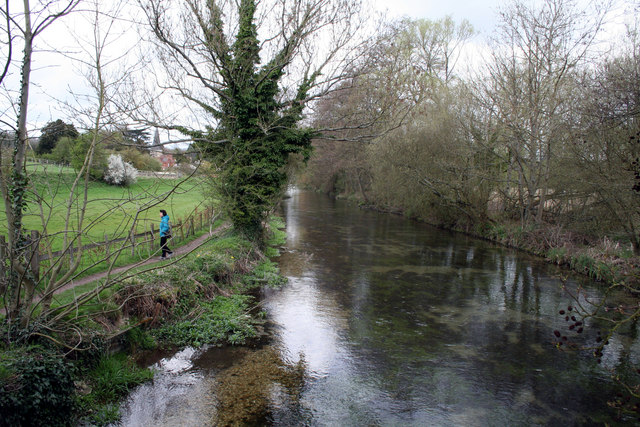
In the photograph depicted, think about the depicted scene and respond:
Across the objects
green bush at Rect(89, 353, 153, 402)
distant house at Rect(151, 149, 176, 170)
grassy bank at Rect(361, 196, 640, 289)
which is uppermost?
distant house at Rect(151, 149, 176, 170)

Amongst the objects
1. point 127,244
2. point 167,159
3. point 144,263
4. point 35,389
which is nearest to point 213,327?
point 35,389

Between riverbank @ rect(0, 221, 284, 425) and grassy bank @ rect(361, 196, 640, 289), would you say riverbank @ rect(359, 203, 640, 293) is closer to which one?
grassy bank @ rect(361, 196, 640, 289)

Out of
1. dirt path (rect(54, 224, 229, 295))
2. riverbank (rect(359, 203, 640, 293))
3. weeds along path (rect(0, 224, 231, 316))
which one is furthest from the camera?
riverbank (rect(359, 203, 640, 293))

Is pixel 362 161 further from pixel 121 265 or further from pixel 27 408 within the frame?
pixel 27 408

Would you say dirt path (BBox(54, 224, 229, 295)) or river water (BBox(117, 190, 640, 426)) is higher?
dirt path (BBox(54, 224, 229, 295))

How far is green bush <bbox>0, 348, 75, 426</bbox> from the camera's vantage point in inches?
200

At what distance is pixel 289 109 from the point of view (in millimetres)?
16391

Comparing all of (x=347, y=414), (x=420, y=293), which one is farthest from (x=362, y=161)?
(x=347, y=414)

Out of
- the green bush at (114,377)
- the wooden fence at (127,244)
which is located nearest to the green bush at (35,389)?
the green bush at (114,377)

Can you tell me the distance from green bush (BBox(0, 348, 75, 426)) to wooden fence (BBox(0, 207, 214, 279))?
1.39 meters

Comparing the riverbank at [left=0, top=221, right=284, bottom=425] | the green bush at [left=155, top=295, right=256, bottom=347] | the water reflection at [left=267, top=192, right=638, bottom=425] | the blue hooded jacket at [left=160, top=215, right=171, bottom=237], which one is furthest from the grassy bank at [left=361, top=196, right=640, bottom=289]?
the blue hooded jacket at [left=160, top=215, right=171, bottom=237]

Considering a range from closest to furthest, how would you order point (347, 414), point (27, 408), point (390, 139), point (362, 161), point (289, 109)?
point (27, 408) < point (347, 414) < point (289, 109) < point (390, 139) < point (362, 161)

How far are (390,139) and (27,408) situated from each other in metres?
27.9

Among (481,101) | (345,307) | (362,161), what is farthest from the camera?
(362,161)
